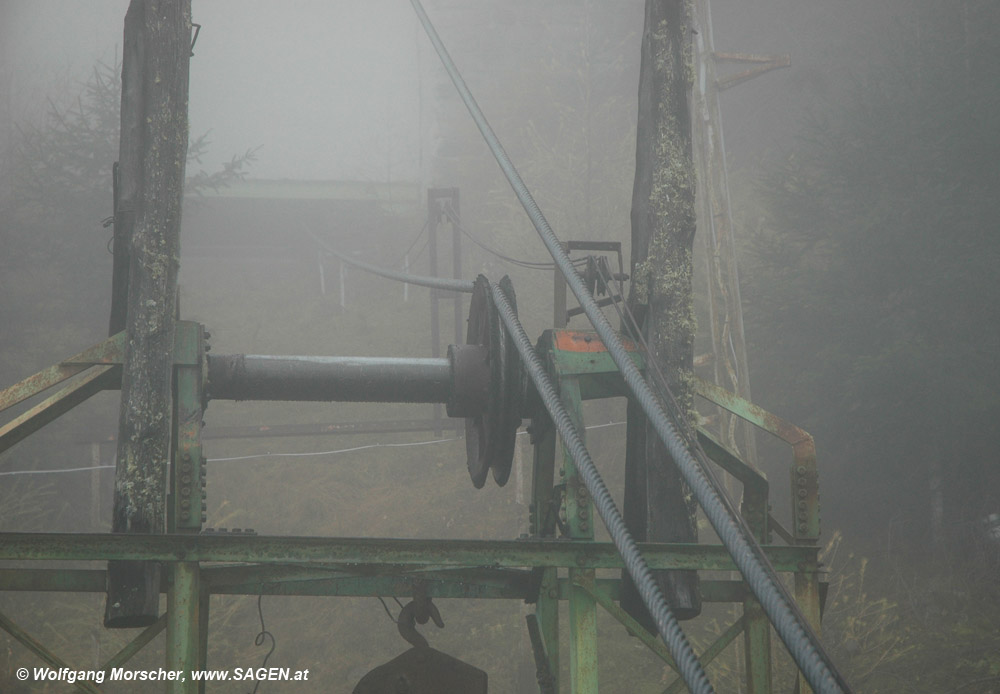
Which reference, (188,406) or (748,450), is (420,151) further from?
(188,406)

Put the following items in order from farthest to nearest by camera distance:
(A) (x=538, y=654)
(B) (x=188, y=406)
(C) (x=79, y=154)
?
(C) (x=79, y=154) < (A) (x=538, y=654) < (B) (x=188, y=406)

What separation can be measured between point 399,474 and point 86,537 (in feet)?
40.7

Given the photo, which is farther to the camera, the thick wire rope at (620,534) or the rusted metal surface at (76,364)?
the rusted metal surface at (76,364)

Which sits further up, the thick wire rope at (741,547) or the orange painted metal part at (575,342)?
the orange painted metal part at (575,342)

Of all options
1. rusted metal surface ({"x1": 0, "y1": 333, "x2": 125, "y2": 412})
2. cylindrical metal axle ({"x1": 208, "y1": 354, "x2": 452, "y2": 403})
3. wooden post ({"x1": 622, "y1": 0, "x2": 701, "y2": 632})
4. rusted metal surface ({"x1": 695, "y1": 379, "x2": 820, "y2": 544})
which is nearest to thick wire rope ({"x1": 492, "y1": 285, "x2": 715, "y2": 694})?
cylindrical metal axle ({"x1": 208, "y1": 354, "x2": 452, "y2": 403})

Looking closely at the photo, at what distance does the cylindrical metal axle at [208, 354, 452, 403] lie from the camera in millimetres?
4910

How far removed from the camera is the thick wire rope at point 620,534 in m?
2.84

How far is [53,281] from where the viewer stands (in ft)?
53.9

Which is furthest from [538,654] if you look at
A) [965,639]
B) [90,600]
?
[90,600]

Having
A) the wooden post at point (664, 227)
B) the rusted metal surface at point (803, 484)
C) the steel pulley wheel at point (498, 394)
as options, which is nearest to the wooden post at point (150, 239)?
the steel pulley wheel at point (498, 394)

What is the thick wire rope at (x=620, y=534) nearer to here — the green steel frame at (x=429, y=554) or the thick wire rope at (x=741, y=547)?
the thick wire rope at (x=741, y=547)

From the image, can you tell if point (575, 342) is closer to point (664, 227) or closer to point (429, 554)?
point (664, 227)

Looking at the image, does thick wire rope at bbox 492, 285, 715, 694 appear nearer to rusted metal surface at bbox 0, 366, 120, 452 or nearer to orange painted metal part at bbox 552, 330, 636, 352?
orange painted metal part at bbox 552, 330, 636, 352

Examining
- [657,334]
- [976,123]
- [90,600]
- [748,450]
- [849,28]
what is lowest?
[90,600]
